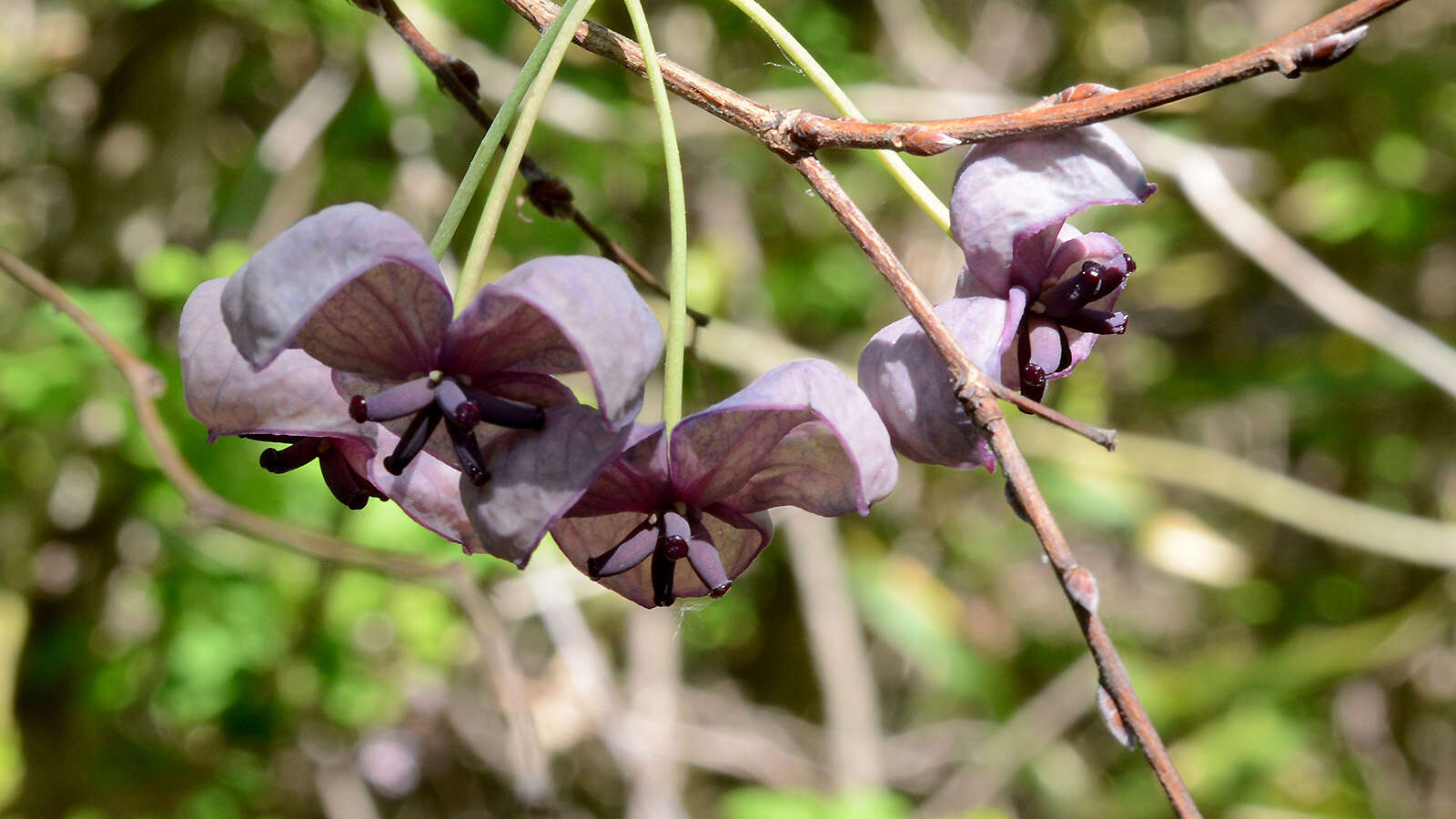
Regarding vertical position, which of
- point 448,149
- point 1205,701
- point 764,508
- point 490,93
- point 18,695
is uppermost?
point 764,508

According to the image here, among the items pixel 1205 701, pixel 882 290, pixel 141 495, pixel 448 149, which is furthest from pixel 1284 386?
pixel 141 495

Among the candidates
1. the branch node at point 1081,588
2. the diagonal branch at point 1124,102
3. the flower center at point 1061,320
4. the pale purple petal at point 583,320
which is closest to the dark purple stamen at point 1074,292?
the flower center at point 1061,320

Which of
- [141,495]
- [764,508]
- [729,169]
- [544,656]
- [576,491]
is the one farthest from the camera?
[544,656]

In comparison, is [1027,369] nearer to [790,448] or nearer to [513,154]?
[790,448]

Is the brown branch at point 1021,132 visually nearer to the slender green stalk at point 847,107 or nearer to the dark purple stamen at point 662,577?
the slender green stalk at point 847,107

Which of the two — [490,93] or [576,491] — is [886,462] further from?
[490,93]

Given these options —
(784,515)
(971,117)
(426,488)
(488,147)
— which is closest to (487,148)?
(488,147)
